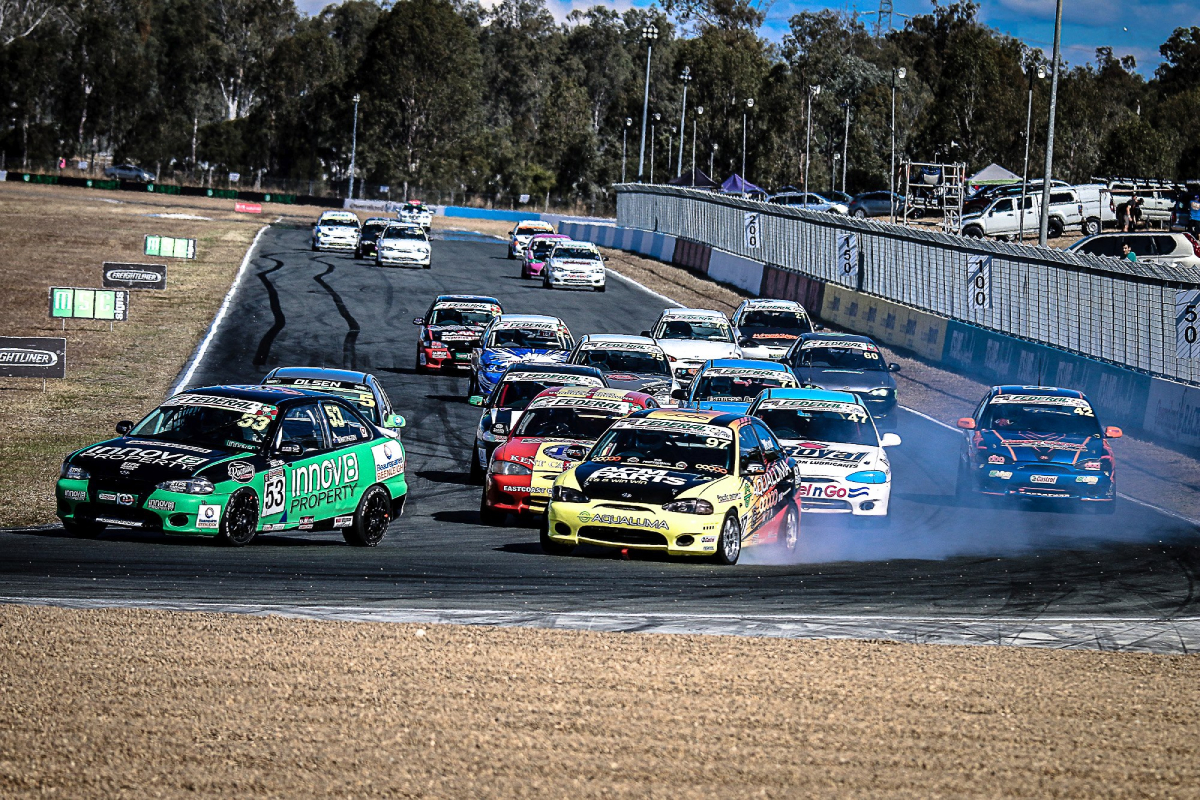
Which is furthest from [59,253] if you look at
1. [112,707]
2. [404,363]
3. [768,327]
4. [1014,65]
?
[1014,65]

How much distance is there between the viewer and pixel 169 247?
52.5 metres

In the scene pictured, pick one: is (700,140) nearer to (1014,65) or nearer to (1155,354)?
(1014,65)

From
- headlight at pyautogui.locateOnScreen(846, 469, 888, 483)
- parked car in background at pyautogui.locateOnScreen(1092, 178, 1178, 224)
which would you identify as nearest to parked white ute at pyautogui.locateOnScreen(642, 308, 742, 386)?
headlight at pyautogui.locateOnScreen(846, 469, 888, 483)

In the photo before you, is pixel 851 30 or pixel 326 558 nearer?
pixel 326 558

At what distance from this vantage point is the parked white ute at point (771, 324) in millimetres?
29828

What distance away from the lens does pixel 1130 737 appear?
7848 millimetres

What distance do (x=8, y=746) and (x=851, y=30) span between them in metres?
173

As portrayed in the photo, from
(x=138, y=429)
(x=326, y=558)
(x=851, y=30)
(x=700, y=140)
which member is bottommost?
(x=326, y=558)

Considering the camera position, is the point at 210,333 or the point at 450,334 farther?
the point at 210,333

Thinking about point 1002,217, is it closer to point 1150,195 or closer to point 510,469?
point 1150,195

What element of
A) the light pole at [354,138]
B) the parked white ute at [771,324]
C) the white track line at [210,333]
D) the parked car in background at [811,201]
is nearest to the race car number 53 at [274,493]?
the white track line at [210,333]

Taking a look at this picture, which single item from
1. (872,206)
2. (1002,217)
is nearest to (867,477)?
(1002,217)

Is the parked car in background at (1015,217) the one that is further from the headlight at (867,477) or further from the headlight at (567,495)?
the headlight at (567,495)

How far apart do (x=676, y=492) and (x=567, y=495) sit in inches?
37.7
